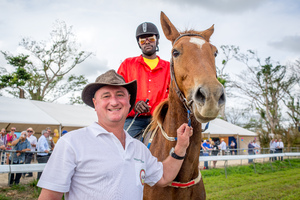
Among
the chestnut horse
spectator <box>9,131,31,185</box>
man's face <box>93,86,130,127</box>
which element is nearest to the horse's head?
the chestnut horse

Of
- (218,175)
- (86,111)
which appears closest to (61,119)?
(86,111)

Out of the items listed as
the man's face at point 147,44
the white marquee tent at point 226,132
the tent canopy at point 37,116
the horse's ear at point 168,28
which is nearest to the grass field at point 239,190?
the man's face at point 147,44

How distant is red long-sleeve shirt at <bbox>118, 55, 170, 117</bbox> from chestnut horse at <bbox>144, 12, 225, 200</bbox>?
0.55m

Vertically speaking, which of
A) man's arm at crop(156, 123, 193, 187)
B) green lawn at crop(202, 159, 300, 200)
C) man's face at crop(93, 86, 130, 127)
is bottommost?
green lawn at crop(202, 159, 300, 200)

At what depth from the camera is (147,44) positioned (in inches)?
148

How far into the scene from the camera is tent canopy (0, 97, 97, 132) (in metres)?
12.7

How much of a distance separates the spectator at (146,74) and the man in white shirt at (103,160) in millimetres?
1432

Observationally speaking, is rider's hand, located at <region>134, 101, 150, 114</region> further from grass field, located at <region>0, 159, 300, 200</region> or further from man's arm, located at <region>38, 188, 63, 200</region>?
grass field, located at <region>0, 159, 300, 200</region>

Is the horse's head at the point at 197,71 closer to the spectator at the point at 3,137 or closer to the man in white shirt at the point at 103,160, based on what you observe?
the man in white shirt at the point at 103,160

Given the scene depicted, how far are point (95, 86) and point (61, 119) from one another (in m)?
13.7

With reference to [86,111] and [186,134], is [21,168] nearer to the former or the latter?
[186,134]

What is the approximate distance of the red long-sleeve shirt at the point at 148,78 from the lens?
359 centimetres

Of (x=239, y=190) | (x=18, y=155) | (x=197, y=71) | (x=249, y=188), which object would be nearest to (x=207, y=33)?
(x=197, y=71)

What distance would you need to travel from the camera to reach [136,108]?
10.6 ft
